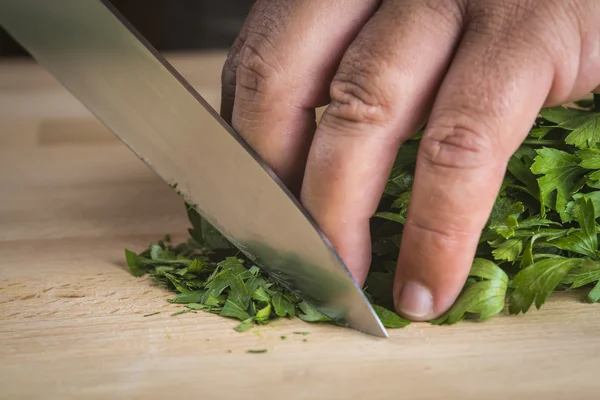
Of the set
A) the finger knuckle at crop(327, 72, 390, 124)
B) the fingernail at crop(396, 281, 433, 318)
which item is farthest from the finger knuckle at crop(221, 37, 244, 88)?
the fingernail at crop(396, 281, 433, 318)

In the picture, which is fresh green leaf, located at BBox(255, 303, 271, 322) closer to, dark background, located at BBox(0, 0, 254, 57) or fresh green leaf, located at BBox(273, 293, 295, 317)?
fresh green leaf, located at BBox(273, 293, 295, 317)

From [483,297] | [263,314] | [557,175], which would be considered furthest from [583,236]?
[263,314]

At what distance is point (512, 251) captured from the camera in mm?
1370

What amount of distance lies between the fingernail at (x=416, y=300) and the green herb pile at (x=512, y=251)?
0.03 metres

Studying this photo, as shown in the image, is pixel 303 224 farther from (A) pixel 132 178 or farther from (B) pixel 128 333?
(A) pixel 132 178

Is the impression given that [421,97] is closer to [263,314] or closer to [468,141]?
[468,141]

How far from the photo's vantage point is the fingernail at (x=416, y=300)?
1.29m

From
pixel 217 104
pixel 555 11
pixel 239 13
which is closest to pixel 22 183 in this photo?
pixel 217 104

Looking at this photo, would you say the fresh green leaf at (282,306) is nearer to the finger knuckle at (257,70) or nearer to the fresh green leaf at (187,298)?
the fresh green leaf at (187,298)

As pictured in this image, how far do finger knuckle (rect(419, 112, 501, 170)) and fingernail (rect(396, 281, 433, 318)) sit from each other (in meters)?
0.22

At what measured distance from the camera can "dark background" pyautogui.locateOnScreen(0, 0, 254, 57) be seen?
3.88 meters

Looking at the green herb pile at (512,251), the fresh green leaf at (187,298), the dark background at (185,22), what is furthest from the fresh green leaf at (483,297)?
the dark background at (185,22)

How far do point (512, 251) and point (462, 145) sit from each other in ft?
0.94

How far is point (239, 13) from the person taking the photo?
397 centimetres
